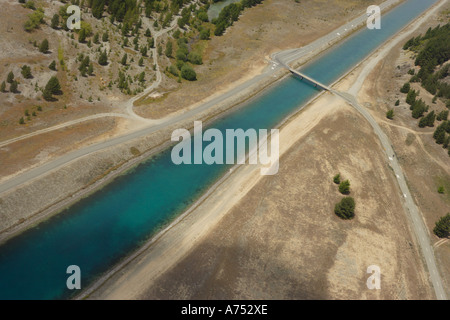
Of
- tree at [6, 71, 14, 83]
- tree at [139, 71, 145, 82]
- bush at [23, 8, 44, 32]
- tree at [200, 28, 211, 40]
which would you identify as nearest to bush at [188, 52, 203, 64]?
tree at [200, 28, 211, 40]

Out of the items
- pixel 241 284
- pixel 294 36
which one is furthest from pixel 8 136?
pixel 294 36

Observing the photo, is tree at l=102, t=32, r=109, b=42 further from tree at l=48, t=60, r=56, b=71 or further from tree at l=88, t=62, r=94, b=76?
tree at l=48, t=60, r=56, b=71

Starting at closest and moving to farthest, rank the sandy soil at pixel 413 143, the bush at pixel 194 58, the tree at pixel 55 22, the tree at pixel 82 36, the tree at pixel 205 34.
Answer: the sandy soil at pixel 413 143 < the tree at pixel 82 36 < the tree at pixel 55 22 < the bush at pixel 194 58 < the tree at pixel 205 34

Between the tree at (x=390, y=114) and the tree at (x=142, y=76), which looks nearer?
the tree at (x=142, y=76)

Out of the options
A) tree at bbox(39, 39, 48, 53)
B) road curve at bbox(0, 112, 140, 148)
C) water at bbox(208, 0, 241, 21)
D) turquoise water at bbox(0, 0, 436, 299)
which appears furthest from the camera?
water at bbox(208, 0, 241, 21)

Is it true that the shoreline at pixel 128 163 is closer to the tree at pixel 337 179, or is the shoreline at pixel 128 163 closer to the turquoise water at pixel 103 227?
the turquoise water at pixel 103 227

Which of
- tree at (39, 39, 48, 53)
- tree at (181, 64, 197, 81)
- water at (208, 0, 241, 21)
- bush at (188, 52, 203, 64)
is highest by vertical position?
water at (208, 0, 241, 21)

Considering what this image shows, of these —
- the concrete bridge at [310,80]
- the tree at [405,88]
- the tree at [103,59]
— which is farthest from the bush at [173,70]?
the tree at [405,88]
